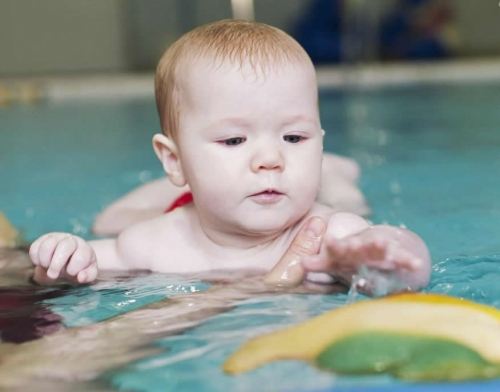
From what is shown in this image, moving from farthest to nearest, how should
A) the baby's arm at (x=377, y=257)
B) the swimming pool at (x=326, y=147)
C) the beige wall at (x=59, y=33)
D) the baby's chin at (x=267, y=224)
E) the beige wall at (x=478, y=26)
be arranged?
the beige wall at (x=59, y=33)
the beige wall at (x=478, y=26)
the baby's chin at (x=267, y=224)
the baby's arm at (x=377, y=257)
the swimming pool at (x=326, y=147)

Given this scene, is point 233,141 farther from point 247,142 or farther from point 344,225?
point 344,225

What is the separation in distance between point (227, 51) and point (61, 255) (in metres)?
0.48

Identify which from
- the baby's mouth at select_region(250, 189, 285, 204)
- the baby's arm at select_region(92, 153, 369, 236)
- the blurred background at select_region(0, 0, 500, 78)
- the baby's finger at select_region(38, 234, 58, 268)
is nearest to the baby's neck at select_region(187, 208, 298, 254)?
the baby's mouth at select_region(250, 189, 285, 204)

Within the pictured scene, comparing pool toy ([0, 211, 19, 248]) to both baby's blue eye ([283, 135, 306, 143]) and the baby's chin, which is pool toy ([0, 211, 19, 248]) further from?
baby's blue eye ([283, 135, 306, 143])

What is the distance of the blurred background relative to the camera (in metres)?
8.41

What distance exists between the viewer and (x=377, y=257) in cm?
139

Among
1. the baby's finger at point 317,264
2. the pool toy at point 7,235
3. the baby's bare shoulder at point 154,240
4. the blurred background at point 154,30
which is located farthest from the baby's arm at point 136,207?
the blurred background at point 154,30

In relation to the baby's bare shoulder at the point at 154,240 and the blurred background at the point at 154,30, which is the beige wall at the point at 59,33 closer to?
the blurred background at the point at 154,30

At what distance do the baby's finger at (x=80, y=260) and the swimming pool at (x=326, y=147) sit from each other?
5 centimetres

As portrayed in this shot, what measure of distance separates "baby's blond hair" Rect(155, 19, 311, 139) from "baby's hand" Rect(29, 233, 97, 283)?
29 centimetres

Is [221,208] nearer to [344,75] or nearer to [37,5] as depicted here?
[344,75]

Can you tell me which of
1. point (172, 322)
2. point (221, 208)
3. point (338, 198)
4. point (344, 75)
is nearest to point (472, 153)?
point (338, 198)

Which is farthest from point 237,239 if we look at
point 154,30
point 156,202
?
point 154,30

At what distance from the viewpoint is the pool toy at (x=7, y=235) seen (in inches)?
84.6
